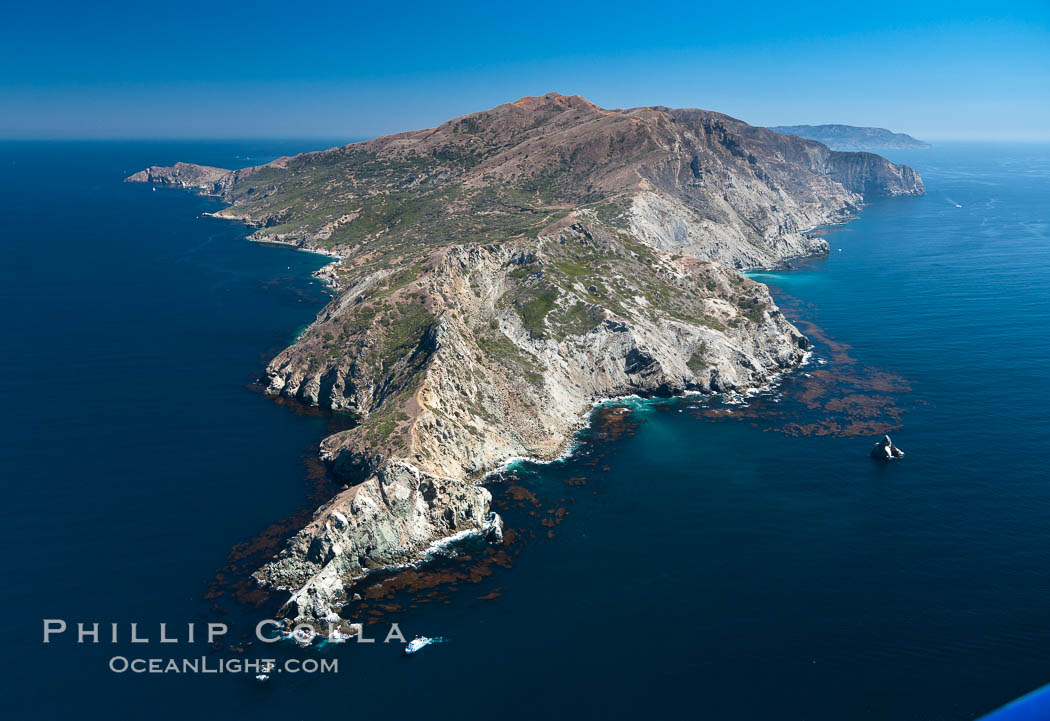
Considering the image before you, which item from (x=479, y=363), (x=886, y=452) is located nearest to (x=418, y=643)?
(x=479, y=363)

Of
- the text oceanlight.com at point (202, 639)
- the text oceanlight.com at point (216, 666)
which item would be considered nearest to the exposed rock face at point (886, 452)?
the text oceanlight.com at point (202, 639)

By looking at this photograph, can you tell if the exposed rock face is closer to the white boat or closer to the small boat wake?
the small boat wake

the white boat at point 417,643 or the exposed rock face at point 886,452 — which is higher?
the exposed rock face at point 886,452

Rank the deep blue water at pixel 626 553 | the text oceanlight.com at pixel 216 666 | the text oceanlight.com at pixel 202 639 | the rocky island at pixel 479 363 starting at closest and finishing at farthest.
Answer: the deep blue water at pixel 626 553
the text oceanlight.com at pixel 216 666
the text oceanlight.com at pixel 202 639
the rocky island at pixel 479 363

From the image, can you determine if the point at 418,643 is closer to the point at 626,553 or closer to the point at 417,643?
the point at 417,643

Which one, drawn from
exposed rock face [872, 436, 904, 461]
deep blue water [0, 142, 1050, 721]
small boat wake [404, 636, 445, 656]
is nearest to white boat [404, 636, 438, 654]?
small boat wake [404, 636, 445, 656]

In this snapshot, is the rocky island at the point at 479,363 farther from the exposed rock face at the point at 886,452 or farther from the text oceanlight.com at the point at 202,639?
the exposed rock face at the point at 886,452
